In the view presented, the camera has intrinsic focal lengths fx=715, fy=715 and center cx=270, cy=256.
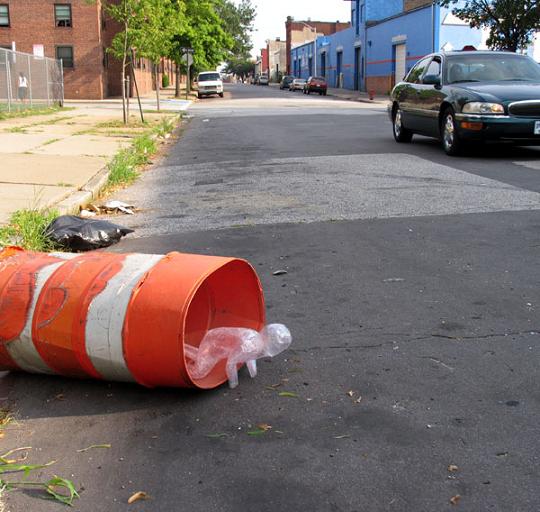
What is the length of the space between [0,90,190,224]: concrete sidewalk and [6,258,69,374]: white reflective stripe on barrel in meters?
3.58

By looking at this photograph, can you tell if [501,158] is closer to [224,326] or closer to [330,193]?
[330,193]

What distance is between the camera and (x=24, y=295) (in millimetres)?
3383

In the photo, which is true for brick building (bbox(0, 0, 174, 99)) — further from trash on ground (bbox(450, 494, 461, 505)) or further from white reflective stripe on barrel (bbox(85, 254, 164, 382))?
trash on ground (bbox(450, 494, 461, 505))

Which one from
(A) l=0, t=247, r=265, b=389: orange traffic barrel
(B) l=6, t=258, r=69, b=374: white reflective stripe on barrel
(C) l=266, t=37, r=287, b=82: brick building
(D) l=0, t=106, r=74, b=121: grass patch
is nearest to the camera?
(A) l=0, t=247, r=265, b=389: orange traffic barrel

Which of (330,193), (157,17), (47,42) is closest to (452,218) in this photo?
(330,193)

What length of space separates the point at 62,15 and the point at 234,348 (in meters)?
44.0

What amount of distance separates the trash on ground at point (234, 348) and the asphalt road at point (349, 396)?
3.2 inches

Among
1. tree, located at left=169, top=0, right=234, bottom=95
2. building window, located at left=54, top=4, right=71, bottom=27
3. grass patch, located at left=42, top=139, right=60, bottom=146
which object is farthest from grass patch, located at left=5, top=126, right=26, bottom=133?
building window, located at left=54, top=4, right=71, bottom=27

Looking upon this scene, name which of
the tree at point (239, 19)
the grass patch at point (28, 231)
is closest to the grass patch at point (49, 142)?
the grass patch at point (28, 231)

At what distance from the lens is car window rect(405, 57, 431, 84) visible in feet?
43.5

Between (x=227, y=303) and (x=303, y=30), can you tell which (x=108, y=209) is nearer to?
(x=227, y=303)

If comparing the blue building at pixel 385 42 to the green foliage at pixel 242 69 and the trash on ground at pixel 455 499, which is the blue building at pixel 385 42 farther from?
the green foliage at pixel 242 69

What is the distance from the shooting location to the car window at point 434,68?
12555 mm

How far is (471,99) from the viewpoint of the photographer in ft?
36.1
